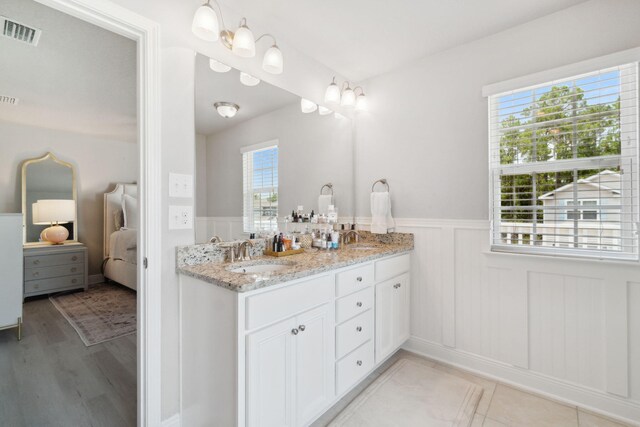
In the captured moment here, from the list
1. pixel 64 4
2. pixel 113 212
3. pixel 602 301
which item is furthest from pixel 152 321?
pixel 113 212

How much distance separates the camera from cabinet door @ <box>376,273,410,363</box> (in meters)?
2.02

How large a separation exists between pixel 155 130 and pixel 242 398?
1.32 meters

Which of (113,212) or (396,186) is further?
(113,212)

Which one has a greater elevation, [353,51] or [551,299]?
[353,51]

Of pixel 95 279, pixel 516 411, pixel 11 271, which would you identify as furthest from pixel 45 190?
pixel 516 411

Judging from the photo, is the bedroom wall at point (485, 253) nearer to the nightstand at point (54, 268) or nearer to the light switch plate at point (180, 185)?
the light switch plate at point (180, 185)

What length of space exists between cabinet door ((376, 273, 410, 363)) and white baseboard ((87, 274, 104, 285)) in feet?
14.1

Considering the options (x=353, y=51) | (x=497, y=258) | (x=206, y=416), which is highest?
(x=353, y=51)

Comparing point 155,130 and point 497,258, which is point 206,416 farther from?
point 497,258

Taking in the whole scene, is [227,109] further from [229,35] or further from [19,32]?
[19,32]

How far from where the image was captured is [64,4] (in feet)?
3.83

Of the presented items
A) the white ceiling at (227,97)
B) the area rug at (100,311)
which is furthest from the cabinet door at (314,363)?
the area rug at (100,311)

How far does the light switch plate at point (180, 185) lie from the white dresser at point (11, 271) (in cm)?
215

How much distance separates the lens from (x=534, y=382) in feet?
6.27
